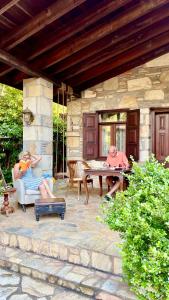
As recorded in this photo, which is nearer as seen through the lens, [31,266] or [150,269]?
[150,269]

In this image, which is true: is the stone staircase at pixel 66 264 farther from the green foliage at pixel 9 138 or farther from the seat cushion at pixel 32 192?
the green foliage at pixel 9 138

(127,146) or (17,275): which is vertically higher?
(127,146)

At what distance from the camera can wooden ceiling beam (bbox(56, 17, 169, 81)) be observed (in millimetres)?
4785

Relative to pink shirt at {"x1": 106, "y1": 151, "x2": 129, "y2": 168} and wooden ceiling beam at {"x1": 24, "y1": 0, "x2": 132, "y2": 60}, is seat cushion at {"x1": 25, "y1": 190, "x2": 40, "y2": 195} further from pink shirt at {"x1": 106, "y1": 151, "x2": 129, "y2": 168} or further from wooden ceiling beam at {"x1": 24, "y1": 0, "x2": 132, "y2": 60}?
wooden ceiling beam at {"x1": 24, "y1": 0, "x2": 132, "y2": 60}

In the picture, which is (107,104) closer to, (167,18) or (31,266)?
(167,18)

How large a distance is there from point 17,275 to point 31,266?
0.55 feet

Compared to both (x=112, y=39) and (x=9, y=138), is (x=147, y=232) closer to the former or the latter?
(x=112, y=39)

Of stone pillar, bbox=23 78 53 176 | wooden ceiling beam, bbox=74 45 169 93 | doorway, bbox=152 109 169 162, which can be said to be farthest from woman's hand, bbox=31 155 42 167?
doorway, bbox=152 109 169 162

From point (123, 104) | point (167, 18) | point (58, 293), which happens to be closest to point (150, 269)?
point (58, 293)

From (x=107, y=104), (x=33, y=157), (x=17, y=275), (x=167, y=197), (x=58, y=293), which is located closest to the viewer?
(x=167, y=197)

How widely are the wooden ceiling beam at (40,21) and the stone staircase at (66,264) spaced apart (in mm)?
2970

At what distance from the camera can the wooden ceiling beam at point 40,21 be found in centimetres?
354

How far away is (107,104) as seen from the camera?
21.2 ft

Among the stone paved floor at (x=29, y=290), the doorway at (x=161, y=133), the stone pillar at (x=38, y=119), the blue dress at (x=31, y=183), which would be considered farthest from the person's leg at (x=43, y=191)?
the doorway at (x=161, y=133)
